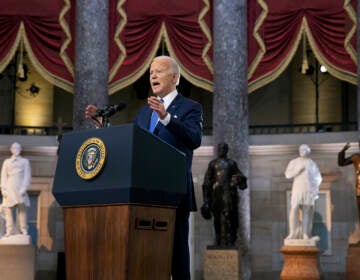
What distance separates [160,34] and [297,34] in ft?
8.97

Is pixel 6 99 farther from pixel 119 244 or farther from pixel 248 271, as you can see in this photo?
pixel 119 244

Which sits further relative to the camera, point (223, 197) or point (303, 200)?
point (303, 200)

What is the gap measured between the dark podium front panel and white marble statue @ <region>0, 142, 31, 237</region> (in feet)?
32.9

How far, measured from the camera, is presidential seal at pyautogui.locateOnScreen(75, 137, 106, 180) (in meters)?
3.37

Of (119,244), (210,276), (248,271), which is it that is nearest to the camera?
(119,244)

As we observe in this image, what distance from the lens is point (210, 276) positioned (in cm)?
1275

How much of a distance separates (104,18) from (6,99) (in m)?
4.62

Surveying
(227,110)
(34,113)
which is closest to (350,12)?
(227,110)

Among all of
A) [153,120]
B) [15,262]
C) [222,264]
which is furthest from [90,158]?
[15,262]

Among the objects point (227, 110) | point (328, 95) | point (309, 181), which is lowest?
point (309, 181)

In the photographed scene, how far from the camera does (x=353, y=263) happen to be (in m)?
12.8

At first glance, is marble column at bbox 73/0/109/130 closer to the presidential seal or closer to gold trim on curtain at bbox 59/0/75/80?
gold trim on curtain at bbox 59/0/75/80

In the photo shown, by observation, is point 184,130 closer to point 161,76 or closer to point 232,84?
point 161,76

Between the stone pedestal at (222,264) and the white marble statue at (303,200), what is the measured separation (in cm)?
119
